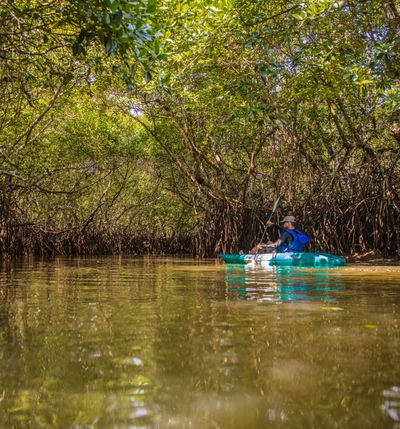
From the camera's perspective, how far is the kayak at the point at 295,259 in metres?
6.88

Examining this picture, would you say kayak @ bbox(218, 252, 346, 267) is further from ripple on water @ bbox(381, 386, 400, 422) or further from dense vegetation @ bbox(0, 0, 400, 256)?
ripple on water @ bbox(381, 386, 400, 422)

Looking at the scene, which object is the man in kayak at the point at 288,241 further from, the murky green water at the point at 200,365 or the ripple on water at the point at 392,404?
the ripple on water at the point at 392,404

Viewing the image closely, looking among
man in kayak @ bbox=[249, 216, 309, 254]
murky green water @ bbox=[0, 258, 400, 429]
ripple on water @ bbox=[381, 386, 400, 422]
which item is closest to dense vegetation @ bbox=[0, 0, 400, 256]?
man in kayak @ bbox=[249, 216, 309, 254]

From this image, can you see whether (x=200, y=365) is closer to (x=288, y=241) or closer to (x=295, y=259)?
(x=295, y=259)

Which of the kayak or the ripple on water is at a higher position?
the kayak

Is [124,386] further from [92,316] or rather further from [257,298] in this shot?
[257,298]

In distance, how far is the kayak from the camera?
6875 millimetres

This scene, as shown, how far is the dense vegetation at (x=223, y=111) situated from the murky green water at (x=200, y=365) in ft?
6.05

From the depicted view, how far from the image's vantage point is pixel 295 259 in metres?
7.21

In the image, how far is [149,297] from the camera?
3.13 meters

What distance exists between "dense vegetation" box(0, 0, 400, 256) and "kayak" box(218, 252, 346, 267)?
74.6 inches

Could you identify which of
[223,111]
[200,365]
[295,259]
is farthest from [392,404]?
[223,111]

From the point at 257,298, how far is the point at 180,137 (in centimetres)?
1104

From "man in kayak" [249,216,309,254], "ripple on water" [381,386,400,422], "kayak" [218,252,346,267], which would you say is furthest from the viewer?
"man in kayak" [249,216,309,254]
